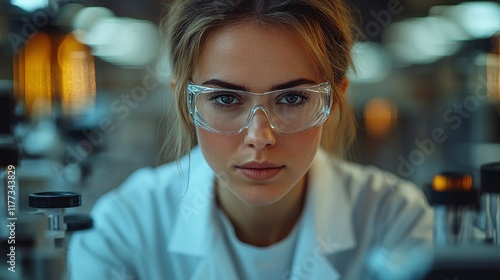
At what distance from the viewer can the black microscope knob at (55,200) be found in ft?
3.94

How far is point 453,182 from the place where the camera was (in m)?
1.43

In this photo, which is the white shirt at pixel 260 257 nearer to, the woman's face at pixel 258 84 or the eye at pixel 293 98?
the woman's face at pixel 258 84

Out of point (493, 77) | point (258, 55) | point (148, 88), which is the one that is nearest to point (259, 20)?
point (258, 55)

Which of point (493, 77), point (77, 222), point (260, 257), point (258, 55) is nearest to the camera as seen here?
point (258, 55)

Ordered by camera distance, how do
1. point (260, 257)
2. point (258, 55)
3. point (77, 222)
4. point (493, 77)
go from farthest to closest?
point (493, 77), point (260, 257), point (77, 222), point (258, 55)

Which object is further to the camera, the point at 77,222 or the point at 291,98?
the point at 77,222

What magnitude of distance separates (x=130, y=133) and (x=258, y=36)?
53 centimetres

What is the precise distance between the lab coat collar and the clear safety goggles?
205mm

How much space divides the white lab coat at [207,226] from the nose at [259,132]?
10.5 inches

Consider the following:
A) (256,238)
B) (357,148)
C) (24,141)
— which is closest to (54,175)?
(24,141)

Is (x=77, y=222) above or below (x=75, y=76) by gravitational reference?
below

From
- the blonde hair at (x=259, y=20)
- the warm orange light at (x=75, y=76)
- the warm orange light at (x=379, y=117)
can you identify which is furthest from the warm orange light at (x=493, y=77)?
the warm orange light at (x=75, y=76)

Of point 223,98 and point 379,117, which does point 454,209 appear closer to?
point 379,117

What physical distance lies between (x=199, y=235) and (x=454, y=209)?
65cm
